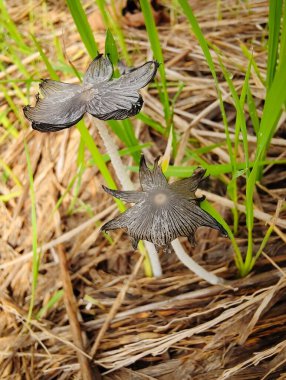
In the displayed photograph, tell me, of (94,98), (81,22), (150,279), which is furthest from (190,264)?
(81,22)

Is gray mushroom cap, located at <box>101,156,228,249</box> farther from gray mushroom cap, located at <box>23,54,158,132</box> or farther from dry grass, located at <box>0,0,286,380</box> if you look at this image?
dry grass, located at <box>0,0,286,380</box>

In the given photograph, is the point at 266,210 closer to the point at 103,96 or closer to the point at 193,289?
the point at 193,289

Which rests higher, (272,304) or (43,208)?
(43,208)

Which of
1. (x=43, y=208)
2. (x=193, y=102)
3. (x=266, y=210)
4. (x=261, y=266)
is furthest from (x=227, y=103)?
(x=43, y=208)

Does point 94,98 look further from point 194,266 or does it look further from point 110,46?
point 194,266

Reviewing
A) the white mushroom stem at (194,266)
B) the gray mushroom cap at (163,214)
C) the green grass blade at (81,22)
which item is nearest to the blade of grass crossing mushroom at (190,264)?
the white mushroom stem at (194,266)

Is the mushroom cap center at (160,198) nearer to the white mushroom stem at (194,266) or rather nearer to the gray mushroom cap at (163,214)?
the gray mushroom cap at (163,214)

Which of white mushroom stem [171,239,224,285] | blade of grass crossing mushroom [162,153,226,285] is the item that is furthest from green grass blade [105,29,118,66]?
white mushroom stem [171,239,224,285]
